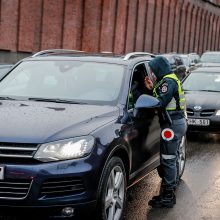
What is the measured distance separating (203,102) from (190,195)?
5.20 meters

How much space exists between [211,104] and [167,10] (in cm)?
4217

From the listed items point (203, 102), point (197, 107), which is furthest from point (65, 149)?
point (203, 102)

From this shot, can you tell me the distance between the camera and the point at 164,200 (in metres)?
6.15

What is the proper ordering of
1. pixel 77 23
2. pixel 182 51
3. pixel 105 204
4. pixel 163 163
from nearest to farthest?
pixel 105 204 < pixel 163 163 < pixel 77 23 < pixel 182 51

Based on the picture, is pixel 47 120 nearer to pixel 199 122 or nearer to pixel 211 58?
pixel 199 122

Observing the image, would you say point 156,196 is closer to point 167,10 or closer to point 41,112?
point 41,112

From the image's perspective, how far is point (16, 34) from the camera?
3052 cm

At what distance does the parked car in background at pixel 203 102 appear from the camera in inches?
446

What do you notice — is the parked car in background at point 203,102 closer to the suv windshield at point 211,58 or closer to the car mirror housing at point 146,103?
the car mirror housing at point 146,103

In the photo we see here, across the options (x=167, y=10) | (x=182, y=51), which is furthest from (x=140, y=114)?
(x=182, y=51)

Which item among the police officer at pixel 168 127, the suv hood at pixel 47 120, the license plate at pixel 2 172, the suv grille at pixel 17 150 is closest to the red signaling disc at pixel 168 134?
the police officer at pixel 168 127

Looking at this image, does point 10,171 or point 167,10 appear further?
point 167,10

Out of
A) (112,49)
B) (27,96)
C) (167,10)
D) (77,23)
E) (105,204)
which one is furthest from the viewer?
(167,10)

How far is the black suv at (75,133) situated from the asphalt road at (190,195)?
1.45ft
